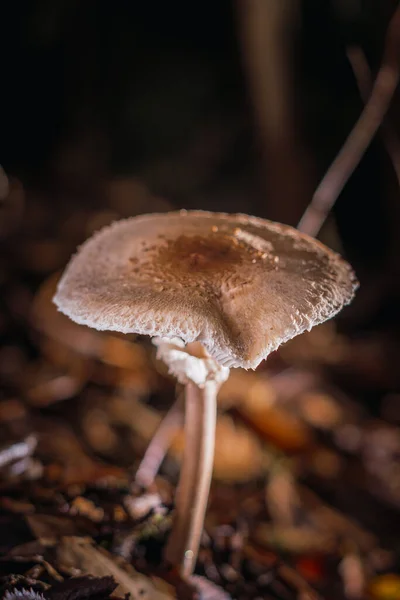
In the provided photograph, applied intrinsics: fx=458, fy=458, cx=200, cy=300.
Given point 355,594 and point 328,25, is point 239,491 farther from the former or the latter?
point 328,25

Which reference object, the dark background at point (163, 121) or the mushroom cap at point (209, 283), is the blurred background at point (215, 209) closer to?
the dark background at point (163, 121)

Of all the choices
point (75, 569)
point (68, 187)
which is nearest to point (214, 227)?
point (75, 569)

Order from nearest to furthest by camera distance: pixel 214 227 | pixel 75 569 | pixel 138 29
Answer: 1. pixel 75 569
2. pixel 214 227
3. pixel 138 29

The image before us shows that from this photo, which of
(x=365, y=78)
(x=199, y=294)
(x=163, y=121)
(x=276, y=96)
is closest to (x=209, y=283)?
(x=199, y=294)

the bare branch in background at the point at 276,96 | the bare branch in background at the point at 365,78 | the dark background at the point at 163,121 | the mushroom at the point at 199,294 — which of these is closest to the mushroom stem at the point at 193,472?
the mushroom at the point at 199,294

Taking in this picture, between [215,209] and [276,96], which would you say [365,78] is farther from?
[215,209]
